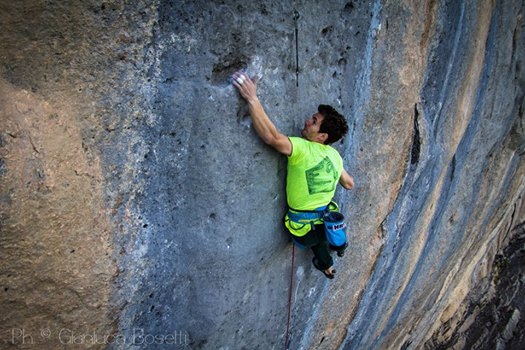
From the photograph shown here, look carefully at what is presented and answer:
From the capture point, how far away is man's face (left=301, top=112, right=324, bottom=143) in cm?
296

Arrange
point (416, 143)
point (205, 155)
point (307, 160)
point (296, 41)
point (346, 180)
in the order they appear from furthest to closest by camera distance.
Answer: point (416, 143) < point (346, 180) < point (307, 160) < point (296, 41) < point (205, 155)

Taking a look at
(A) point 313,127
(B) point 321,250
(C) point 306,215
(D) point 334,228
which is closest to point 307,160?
(A) point 313,127

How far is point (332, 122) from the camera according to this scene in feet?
9.57

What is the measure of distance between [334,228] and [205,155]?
110 cm

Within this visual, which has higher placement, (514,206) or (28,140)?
(28,140)

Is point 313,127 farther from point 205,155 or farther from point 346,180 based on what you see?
point 205,155

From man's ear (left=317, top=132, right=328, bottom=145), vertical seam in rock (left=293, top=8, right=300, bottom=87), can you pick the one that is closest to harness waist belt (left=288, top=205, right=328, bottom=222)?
man's ear (left=317, top=132, right=328, bottom=145)

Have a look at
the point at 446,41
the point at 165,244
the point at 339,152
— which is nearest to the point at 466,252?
the point at 446,41

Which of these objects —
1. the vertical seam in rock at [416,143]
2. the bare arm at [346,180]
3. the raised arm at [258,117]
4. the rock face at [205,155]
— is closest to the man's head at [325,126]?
the rock face at [205,155]

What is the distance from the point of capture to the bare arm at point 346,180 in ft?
11.1

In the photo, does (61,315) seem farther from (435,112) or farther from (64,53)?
(435,112)

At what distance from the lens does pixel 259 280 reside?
3.36m

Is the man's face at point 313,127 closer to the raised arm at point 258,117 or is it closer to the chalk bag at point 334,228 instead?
the raised arm at point 258,117

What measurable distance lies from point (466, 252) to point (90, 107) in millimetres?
6300
